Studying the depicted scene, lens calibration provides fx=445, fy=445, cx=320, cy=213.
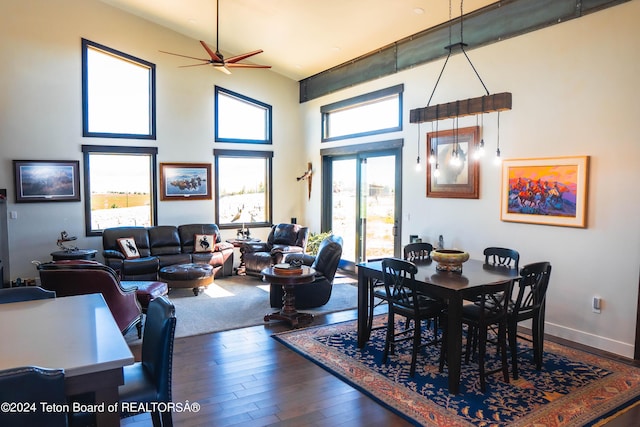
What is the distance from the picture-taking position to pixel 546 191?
4922 millimetres

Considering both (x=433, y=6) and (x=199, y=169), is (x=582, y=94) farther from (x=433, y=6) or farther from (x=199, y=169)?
(x=199, y=169)

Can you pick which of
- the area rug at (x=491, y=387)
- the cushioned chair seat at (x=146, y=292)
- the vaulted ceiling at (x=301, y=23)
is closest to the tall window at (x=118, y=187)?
the vaulted ceiling at (x=301, y=23)

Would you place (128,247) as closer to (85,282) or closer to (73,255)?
(73,255)

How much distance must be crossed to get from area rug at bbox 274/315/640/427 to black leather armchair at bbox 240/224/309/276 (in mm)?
3189

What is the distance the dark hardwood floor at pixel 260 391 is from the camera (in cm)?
315

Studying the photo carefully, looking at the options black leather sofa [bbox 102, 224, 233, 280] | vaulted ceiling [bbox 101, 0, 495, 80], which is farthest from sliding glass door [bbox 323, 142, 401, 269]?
black leather sofa [bbox 102, 224, 233, 280]

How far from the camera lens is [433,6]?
5.51m

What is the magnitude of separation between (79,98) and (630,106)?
779cm

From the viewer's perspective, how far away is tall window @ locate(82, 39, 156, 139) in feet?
25.1

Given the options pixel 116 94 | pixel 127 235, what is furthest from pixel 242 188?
pixel 116 94

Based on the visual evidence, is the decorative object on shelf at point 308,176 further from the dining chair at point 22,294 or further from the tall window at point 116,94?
the dining chair at point 22,294

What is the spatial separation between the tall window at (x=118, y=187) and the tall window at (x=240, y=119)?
1451mm

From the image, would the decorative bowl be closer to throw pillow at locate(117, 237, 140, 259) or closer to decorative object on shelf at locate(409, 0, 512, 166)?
decorative object on shelf at locate(409, 0, 512, 166)

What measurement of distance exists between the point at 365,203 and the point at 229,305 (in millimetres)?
3132
